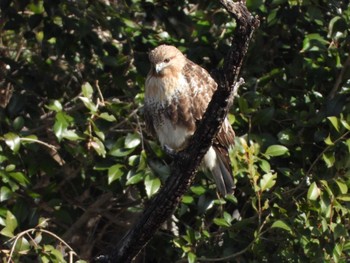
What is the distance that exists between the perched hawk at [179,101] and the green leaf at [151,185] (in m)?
0.19

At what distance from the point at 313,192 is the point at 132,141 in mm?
929

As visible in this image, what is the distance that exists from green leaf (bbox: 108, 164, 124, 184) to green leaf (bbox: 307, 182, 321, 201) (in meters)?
0.93

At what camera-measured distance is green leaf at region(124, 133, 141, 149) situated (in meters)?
4.81

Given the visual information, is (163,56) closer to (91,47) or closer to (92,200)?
(91,47)

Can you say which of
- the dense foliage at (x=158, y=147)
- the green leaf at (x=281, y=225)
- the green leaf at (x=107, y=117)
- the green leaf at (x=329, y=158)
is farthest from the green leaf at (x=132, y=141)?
the green leaf at (x=329, y=158)

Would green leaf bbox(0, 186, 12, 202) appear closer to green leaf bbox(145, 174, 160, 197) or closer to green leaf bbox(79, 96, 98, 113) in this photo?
green leaf bbox(79, 96, 98, 113)

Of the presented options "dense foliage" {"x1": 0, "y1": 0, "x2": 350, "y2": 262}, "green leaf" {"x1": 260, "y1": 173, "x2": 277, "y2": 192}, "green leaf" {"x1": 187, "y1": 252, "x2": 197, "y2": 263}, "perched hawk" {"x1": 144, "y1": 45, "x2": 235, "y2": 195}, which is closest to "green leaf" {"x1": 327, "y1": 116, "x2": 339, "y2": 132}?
"dense foliage" {"x1": 0, "y1": 0, "x2": 350, "y2": 262}

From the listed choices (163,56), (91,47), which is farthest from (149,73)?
(91,47)

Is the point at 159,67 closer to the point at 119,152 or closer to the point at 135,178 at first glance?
the point at 119,152

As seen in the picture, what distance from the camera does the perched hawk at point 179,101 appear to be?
4852 mm

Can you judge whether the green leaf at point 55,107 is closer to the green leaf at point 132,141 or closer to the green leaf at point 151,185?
the green leaf at point 132,141

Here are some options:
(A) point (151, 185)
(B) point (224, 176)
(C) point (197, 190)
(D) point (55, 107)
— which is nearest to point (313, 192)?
(B) point (224, 176)

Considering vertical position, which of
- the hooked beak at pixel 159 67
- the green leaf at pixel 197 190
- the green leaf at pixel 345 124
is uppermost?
the green leaf at pixel 345 124

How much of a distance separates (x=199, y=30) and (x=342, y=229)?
1.44 meters
